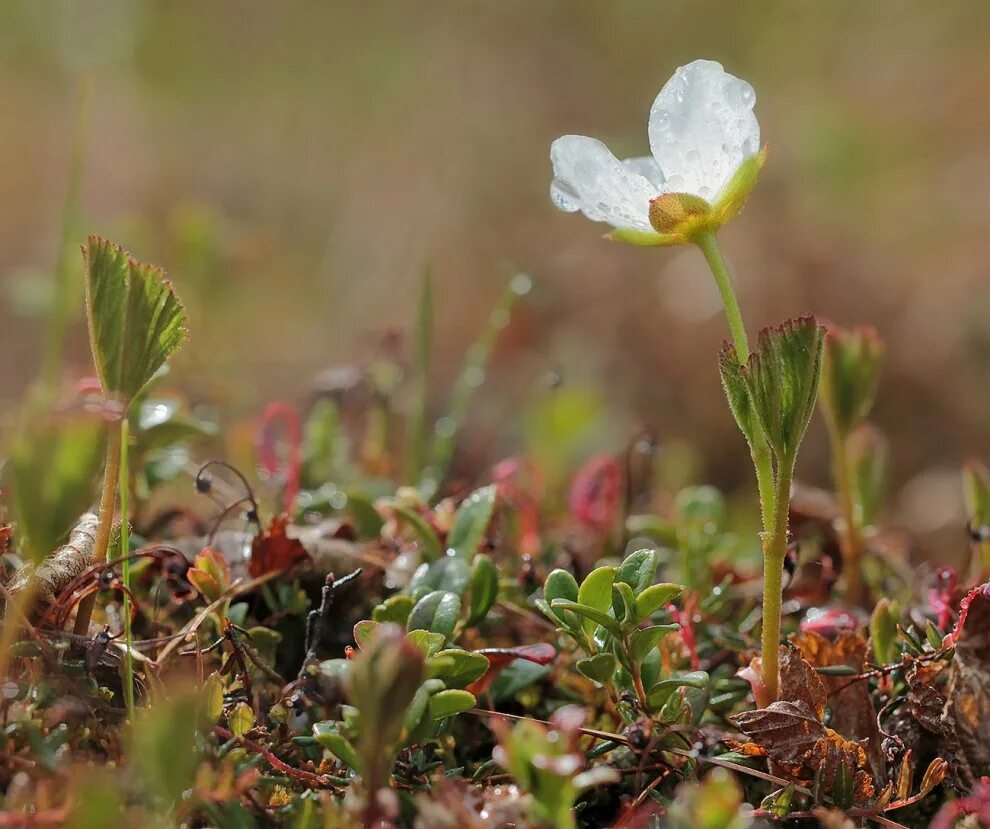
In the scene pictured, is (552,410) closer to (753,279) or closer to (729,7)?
(753,279)

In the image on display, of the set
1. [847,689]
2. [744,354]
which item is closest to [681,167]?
[744,354]

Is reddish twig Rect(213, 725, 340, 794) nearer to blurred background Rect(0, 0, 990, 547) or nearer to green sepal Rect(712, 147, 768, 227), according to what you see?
green sepal Rect(712, 147, 768, 227)

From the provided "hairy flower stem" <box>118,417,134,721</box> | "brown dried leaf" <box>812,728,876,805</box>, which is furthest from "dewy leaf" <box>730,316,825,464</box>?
"hairy flower stem" <box>118,417,134,721</box>

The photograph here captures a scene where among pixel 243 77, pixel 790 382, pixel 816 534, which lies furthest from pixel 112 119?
pixel 790 382

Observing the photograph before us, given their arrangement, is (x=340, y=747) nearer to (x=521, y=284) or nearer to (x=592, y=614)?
(x=592, y=614)

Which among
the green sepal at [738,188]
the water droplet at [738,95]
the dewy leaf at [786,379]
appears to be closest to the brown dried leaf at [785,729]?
the dewy leaf at [786,379]

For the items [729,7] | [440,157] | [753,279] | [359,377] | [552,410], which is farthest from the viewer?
[729,7]

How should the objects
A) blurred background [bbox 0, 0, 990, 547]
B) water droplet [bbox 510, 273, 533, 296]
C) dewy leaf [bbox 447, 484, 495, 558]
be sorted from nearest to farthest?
dewy leaf [bbox 447, 484, 495, 558], water droplet [bbox 510, 273, 533, 296], blurred background [bbox 0, 0, 990, 547]
